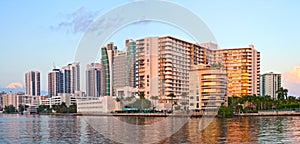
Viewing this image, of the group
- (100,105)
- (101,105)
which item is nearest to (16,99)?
(100,105)

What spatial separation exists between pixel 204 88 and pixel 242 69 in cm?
2442

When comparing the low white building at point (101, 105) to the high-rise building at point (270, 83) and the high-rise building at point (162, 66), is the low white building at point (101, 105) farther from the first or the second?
the high-rise building at point (270, 83)

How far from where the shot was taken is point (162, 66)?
6075cm

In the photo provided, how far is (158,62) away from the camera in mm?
60688

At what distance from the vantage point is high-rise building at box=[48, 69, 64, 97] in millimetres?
124950

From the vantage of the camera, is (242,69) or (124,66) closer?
(124,66)

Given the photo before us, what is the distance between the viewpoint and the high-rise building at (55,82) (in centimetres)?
12495

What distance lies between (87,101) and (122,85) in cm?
1193

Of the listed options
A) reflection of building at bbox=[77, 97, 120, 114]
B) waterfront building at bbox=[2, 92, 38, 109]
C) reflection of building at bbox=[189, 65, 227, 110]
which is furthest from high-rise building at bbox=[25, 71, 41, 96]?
reflection of building at bbox=[189, 65, 227, 110]

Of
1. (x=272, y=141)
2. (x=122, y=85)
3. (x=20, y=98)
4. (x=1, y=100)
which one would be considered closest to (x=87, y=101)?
(x=122, y=85)

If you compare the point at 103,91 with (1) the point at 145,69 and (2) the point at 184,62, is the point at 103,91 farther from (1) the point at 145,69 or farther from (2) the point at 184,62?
(2) the point at 184,62

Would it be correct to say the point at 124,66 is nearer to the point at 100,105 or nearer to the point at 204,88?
the point at 204,88

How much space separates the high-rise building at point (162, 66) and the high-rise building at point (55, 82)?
68384 mm

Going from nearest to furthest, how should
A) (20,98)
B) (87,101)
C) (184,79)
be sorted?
(184,79), (87,101), (20,98)
